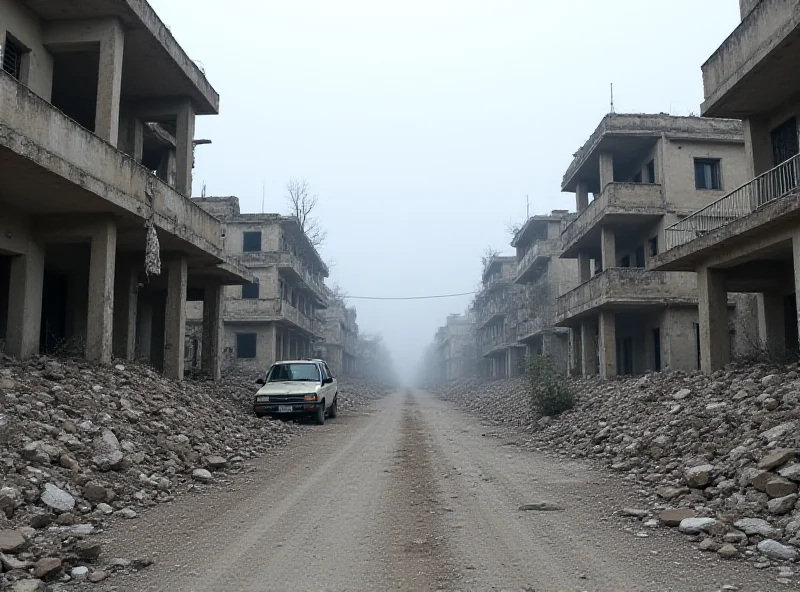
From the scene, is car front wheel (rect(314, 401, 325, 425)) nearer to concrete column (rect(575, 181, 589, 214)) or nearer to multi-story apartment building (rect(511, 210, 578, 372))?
concrete column (rect(575, 181, 589, 214))

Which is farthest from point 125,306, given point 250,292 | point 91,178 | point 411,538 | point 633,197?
point 250,292

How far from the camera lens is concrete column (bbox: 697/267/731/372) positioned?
16.0m

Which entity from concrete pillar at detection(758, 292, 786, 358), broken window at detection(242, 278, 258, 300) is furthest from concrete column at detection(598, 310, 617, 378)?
broken window at detection(242, 278, 258, 300)

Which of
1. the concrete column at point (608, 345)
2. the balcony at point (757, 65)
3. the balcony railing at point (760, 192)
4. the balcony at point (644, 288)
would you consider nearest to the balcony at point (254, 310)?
the concrete column at point (608, 345)

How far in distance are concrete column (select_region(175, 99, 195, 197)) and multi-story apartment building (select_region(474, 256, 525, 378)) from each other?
3142cm

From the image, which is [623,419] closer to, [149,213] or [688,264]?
[688,264]

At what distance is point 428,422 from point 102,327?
11.3m

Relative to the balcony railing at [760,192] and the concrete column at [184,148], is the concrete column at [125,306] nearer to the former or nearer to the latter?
the concrete column at [184,148]

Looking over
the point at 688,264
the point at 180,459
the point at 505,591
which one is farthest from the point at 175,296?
the point at 505,591

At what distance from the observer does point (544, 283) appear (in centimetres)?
4119

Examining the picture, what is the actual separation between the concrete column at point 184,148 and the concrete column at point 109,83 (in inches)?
168

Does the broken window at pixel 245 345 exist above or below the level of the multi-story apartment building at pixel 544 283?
below

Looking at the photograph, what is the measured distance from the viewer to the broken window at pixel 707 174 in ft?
79.9

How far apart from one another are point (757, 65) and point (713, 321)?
6.04 metres
